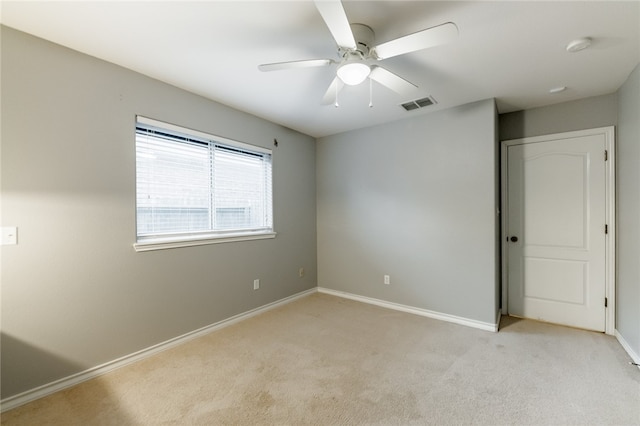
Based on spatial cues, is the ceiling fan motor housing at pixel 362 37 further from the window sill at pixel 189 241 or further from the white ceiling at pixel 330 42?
the window sill at pixel 189 241

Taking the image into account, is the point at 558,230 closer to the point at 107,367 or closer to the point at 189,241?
the point at 189,241

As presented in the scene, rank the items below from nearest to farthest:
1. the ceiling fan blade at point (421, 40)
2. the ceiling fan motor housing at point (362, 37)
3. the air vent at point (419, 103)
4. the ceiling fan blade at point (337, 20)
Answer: the ceiling fan blade at point (337, 20) → the ceiling fan blade at point (421, 40) → the ceiling fan motor housing at point (362, 37) → the air vent at point (419, 103)

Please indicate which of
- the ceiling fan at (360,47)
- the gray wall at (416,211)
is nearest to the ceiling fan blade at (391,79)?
the ceiling fan at (360,47)

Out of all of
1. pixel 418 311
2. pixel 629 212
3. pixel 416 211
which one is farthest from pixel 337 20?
pixel 418 311

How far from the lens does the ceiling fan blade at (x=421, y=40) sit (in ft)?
4.46

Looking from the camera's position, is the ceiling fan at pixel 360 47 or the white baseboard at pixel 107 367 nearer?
the ceiling fan at pixel 360 47

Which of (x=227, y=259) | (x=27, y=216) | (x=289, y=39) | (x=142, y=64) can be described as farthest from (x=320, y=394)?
(x=142, y=64)

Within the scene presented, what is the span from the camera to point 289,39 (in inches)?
75.4

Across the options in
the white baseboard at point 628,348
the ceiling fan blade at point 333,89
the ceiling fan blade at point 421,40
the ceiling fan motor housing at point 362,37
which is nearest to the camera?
the ceiling fan blade at point 421,40

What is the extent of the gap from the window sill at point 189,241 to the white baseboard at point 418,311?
1.49 m

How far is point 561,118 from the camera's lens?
3.03 metres

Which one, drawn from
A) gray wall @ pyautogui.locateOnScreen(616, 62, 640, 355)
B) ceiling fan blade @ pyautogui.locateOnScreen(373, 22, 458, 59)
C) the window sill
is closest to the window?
the window sill

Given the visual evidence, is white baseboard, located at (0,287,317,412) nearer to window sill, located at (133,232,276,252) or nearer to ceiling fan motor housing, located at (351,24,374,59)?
window sill, located at (133,232,276,252)

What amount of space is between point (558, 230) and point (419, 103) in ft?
6.75
